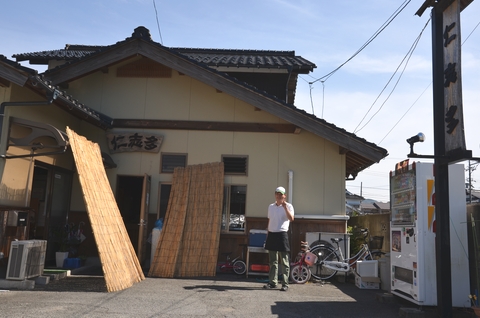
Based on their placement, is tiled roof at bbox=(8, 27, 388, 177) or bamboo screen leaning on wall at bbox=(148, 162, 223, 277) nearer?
bamboo screen leaning on wall at bbox=(148, 162, 223, 277)

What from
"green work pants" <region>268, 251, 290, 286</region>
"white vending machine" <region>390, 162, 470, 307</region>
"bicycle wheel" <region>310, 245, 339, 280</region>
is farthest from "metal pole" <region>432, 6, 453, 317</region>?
"bicycle wheel" <region>310, 245, 339, 280</region>

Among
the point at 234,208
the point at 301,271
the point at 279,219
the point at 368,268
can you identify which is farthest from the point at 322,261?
the point at 234,208

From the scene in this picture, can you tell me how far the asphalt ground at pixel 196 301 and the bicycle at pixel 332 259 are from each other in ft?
2.24

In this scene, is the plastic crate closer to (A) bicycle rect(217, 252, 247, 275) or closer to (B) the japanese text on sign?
(A) bicycle rect(217, 252, 247, 275)

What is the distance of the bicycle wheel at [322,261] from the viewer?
381 inches

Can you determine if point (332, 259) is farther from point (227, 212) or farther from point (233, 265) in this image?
point (227, 212)

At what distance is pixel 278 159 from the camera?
10867 mm

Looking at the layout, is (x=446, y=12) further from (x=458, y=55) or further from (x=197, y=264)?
(x=197, y=264)

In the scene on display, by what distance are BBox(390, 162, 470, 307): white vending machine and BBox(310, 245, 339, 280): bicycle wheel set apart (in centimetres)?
262

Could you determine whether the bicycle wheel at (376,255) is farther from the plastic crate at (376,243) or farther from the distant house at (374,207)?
the distant house at (374,207)

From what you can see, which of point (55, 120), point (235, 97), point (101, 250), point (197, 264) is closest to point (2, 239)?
point (101, 250)

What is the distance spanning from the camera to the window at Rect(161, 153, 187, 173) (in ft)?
35.9

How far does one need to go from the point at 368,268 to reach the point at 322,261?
1005mm

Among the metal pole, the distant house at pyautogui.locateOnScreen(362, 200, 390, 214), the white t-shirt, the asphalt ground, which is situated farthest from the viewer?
the distant house at pyautogui.locateOnScreen(362, 200, 390, 214)
